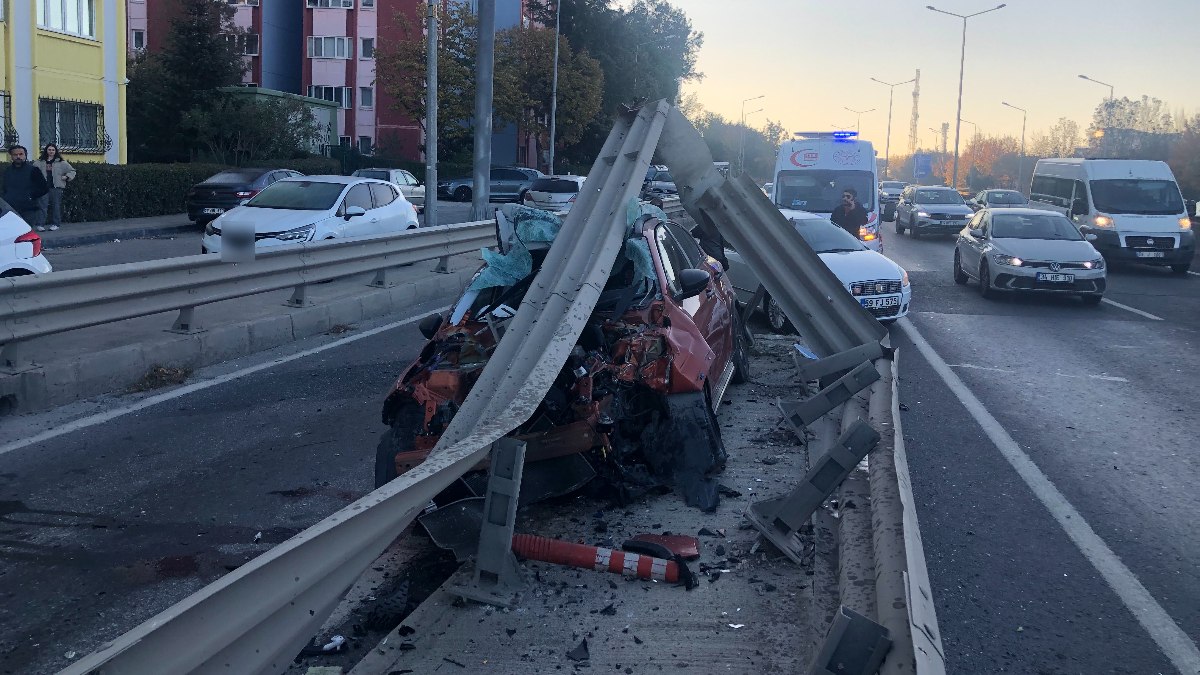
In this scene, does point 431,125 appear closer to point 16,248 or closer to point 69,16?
point 16,248

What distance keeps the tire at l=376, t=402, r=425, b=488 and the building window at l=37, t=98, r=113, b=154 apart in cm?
2805

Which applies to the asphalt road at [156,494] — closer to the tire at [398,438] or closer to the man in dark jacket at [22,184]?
the tire at [398,438]

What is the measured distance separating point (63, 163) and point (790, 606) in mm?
23445

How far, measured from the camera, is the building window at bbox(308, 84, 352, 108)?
6419cm

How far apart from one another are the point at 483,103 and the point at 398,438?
17.1 meters

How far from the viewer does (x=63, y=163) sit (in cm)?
2408

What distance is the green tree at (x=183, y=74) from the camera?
4462 cm

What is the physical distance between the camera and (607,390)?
6.06 m

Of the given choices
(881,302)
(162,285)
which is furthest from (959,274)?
(162,285)

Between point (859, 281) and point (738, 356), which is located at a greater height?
point (859, 281)

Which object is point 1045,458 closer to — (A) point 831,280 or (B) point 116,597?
(A) point 831,280

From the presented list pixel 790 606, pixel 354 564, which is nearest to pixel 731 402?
pixel 790 606

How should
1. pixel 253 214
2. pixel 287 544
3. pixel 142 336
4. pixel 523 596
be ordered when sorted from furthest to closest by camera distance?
1. pixel 253 214
2. pixel 142 336
3. pixel 523 596
4. pixel 287 544

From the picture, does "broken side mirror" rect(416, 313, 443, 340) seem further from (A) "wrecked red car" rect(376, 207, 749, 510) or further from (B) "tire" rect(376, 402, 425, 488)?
(B) "tire" rect(376, 402, 425, 488)
